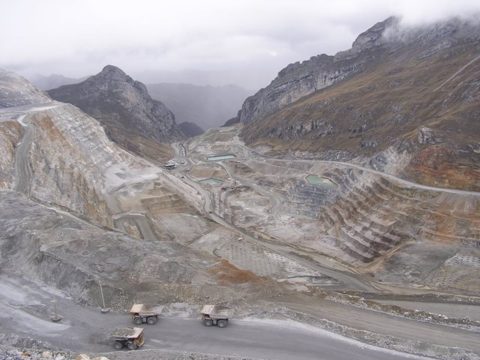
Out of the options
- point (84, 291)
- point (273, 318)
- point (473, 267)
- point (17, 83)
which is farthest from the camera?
point (17, 83)

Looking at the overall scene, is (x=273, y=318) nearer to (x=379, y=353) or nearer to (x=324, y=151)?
(x=379, y=353)

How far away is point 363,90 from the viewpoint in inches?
6063

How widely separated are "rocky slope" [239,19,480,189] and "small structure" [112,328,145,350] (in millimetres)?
68216

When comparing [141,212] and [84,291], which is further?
[141,212]

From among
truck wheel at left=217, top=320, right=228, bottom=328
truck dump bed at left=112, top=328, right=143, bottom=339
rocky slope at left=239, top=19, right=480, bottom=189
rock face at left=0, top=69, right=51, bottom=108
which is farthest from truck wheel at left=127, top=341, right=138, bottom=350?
rock face at left=0, top=69, right=51, bottom=108

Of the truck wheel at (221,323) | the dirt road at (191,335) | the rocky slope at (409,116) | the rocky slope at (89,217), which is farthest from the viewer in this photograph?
the rocky slope at (409,116)

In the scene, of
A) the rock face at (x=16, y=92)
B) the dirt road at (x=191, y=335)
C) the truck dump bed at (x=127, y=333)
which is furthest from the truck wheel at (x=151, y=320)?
the rock face at (x=16, y=92)

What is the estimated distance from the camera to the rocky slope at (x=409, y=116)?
88.2 m

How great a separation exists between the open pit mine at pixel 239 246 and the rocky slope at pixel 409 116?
2.79 feet

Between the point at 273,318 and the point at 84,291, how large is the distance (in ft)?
51.1

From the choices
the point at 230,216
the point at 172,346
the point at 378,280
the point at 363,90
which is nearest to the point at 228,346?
the point at 172,346

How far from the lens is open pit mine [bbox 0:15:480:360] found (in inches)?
1261

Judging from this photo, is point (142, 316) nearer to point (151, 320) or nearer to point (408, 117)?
point (151, 320)

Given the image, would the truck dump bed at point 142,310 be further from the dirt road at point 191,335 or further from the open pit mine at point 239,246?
the dirt road at point 191,335
